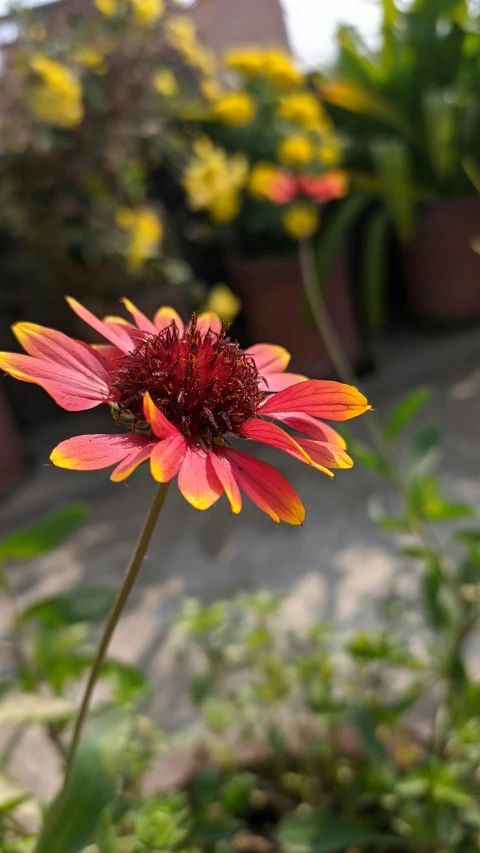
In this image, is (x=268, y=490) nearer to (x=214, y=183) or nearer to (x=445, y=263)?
(x=214, y=183)

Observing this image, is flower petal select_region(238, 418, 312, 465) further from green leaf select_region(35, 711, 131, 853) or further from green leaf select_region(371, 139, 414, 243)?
green leaf select_region(371, 139, 414, 243)

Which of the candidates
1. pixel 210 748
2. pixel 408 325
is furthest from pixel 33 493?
pixel 408 325

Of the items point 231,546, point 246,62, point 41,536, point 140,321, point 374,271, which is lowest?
point 231,546

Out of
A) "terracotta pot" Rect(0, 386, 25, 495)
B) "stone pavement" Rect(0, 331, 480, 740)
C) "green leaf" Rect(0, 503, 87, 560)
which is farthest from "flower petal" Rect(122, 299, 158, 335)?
"terracotta pot" Rect(0, 386, 25, 495)

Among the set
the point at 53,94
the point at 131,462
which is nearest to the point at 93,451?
the point at 131,462

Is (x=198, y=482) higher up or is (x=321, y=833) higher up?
(x=198, y=482)

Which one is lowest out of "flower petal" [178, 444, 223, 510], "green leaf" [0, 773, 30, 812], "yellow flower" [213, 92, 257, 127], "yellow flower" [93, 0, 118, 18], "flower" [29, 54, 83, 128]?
"green leaf" [0, 773, 30, 812]

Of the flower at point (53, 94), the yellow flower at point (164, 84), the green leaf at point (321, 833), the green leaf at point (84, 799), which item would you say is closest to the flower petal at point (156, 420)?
the green leaf at point (84, 799)

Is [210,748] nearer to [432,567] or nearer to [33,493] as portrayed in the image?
[432,567]
